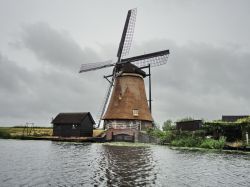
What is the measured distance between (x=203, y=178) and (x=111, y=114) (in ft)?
116

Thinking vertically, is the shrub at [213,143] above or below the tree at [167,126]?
below

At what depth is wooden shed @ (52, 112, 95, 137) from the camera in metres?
53.3

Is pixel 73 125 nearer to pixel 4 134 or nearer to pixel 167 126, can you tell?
pixel 4 134

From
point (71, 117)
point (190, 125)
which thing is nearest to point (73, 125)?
point (71, 117)

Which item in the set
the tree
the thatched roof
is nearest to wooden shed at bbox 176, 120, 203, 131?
the tree

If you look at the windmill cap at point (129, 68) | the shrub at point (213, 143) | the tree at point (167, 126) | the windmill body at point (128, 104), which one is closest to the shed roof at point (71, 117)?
the windmill body at point (128, 104)

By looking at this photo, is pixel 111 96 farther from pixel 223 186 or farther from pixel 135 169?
pixel 223 186

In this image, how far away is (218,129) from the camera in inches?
1496

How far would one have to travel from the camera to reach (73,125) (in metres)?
53.7

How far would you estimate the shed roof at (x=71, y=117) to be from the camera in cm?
5381

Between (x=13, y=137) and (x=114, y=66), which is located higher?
(x=114, y=66)

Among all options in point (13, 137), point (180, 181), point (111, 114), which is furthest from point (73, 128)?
point (180, 181)

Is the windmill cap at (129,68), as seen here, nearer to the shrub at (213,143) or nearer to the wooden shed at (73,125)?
the wooden shed at (73,125)

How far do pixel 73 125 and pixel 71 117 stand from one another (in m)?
1.99
